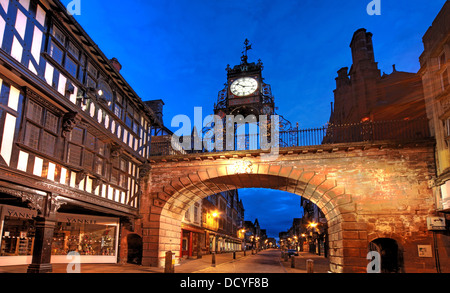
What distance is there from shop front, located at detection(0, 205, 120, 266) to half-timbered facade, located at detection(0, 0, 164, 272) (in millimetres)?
49

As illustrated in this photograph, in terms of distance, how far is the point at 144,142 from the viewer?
18.1 meters

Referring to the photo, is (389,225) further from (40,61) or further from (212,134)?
(40,61)

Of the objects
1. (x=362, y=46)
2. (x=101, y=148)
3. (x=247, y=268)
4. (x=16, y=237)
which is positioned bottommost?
Answer: (x=247, y=268)

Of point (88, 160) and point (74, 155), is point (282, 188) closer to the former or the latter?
point (88, 160)

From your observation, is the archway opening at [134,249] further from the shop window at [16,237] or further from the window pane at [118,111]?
the window pane at [118,111]

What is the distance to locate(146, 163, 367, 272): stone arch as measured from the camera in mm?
14125

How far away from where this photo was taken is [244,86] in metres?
20.8

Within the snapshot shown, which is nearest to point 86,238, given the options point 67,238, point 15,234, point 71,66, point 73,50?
point 67,238

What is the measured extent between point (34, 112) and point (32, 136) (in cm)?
78

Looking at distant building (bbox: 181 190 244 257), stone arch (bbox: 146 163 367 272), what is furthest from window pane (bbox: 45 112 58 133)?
distant building (bbox: 181 190 244 257)

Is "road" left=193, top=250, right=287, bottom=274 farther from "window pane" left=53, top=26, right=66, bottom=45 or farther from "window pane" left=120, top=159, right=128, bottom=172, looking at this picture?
"window pane" left=53, top=26, right=66, bottom=45

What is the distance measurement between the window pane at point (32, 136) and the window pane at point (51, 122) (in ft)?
1.73

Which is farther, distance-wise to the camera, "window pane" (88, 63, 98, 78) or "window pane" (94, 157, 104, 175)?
"window pane" (94, 157, 104, 175)
